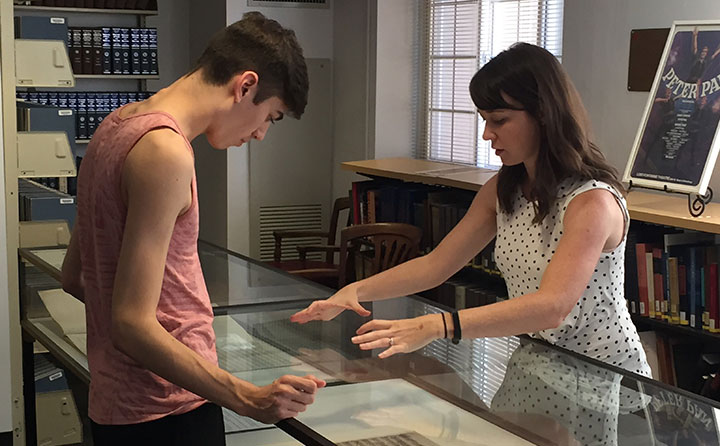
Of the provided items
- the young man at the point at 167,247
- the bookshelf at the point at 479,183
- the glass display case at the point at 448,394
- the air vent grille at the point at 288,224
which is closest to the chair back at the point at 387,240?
the bookshelf at the point at 479,183

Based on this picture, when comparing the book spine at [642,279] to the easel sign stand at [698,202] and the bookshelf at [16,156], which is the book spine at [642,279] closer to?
the easel sign stand at [698,202]

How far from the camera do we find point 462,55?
5492 mm

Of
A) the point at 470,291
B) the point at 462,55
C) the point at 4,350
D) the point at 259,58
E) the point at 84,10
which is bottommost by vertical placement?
the point at 4,350

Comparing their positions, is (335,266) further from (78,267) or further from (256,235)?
(78,267)

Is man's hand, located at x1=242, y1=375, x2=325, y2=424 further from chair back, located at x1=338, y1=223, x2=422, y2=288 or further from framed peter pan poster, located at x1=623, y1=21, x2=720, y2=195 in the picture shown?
chair back, located at x1=338, y1=223, x2=422, y2=288

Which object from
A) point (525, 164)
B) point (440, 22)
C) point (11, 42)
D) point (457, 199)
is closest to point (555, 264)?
point (525, 164)

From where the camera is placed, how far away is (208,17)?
628 cm

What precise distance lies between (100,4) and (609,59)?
11.8 ft

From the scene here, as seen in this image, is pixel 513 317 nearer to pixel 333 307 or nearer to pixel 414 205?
pixel 333 307

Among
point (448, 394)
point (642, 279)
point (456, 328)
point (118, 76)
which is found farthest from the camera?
point (118, 76)

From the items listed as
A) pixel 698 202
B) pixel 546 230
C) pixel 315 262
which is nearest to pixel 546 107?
pixel 546 230

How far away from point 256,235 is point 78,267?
4699 mm

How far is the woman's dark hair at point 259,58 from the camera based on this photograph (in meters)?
1.35

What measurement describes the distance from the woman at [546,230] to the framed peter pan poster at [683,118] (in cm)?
147
